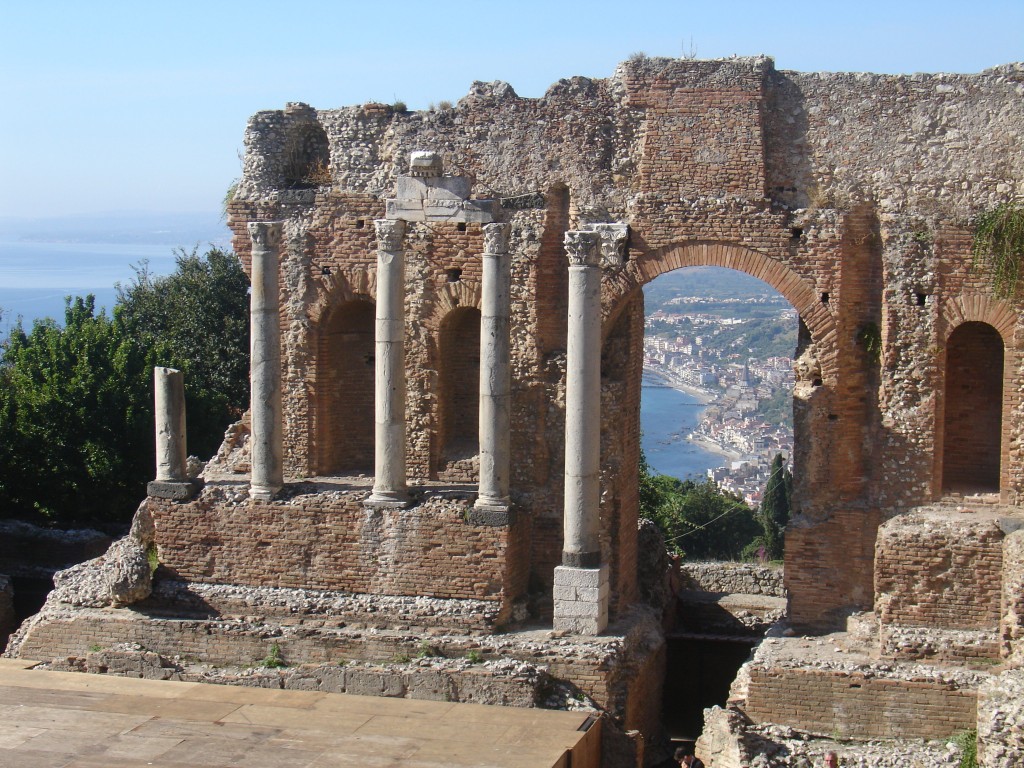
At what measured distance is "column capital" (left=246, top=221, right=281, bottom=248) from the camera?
19.2 m

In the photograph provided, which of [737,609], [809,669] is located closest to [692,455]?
[737,609]

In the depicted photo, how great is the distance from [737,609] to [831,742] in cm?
475

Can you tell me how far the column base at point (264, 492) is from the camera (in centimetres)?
1900

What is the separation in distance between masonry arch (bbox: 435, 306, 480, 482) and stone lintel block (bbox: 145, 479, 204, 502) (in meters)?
3.19

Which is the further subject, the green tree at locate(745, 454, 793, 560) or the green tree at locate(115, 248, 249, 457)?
the green tree at locate(745, 454, 793, 560)

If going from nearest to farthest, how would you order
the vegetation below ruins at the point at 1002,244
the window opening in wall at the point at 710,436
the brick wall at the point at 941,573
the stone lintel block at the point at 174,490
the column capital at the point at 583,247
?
the brick wall at the point at 941,573 → the vegetation below ruins at the point at 1002,244 → the column capital at the point at 583,247 → the stone lintel block at the point at 174,490 → the window opening in wall at the point at 710,436

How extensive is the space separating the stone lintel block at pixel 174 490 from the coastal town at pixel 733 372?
105 ft

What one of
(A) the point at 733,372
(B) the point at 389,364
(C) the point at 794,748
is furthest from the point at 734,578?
(A) the point at 733,372

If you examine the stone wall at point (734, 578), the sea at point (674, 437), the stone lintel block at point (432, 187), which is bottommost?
the sea at point (674, 437)

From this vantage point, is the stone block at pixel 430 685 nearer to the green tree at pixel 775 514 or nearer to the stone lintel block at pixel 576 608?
the stone lintel block at pixel 576 608

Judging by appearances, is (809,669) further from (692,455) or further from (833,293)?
(692,455)

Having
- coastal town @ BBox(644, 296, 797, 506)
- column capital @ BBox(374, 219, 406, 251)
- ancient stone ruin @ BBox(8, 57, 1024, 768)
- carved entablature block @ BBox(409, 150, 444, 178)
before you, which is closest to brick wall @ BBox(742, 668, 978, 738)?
ancient stone ruin @ BBox(8, 57, 1024, 768)

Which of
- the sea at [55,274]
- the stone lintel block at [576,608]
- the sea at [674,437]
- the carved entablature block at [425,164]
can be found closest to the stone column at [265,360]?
the carved entablature block at [425,164]

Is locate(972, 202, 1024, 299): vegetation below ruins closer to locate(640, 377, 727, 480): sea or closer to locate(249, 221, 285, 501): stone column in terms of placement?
locate(249, 221, 285, 501): stone column
